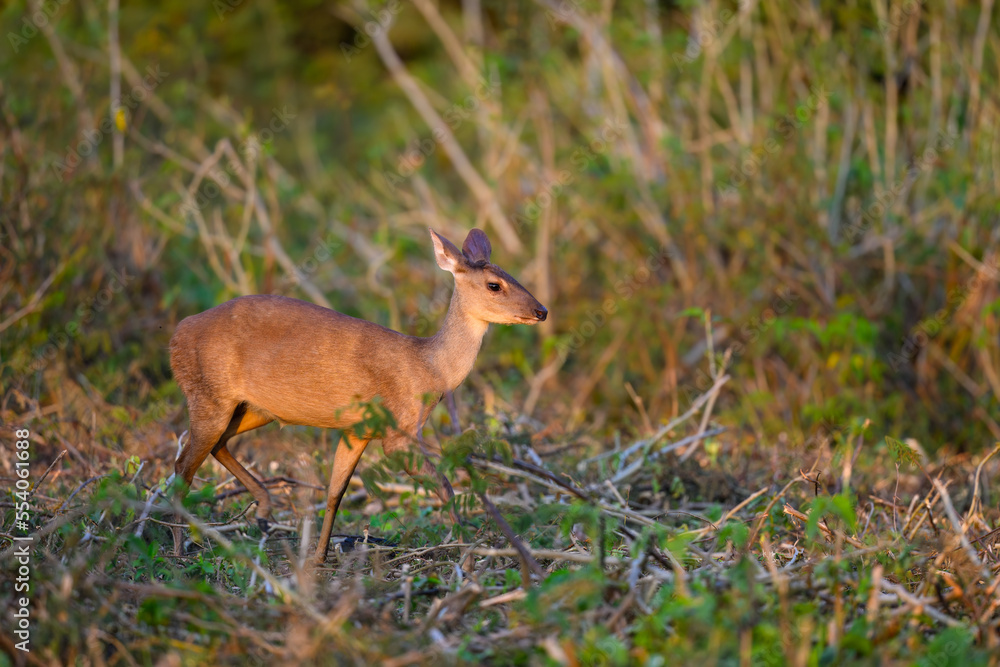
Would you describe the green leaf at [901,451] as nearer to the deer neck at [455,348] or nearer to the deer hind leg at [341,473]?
the deer neck at [455,348]

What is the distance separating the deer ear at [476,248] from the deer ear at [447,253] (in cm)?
5

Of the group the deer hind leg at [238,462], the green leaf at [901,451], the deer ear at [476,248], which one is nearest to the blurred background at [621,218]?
the deer hind leg at [238,462]

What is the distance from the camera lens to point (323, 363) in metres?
4.96

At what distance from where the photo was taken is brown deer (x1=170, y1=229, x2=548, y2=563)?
4.96m

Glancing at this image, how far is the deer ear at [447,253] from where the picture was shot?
17.5 feet

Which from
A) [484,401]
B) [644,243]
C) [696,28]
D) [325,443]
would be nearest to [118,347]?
[325,443]

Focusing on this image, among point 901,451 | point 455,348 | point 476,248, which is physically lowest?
point 901,451

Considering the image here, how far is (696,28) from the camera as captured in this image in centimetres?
945

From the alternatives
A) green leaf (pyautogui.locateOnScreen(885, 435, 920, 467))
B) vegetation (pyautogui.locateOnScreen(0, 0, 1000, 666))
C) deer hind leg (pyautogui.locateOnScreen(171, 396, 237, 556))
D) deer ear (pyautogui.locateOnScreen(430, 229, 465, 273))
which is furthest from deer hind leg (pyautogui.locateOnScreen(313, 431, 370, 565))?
green leaf (pyautogui.locateOnScreen(885, 435, 920, 467))

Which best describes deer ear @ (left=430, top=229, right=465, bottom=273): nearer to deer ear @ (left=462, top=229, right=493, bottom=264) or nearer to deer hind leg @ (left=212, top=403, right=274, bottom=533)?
deer ear @ (left=462, top=229, right=493, bottom=264)

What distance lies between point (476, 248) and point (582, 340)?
3.83m

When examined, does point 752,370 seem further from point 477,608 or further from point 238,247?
point 477,608

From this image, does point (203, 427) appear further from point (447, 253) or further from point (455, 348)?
point (447, 253)

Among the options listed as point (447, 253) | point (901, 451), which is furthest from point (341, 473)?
point (901, 451)
